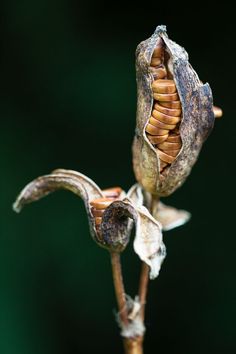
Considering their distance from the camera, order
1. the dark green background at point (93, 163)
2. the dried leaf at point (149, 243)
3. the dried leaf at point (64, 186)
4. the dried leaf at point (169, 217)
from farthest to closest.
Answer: the dark green background at point (93, 163), the dried leaf at point (169, 217), the dried leaf at point (64, 186), the dried leaf at point (149, 243)

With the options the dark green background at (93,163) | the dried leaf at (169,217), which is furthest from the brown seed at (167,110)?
the dark green background at (93,163)

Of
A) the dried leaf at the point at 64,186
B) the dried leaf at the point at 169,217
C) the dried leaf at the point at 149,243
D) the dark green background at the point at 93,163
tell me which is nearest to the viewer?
the dried leaf at the point at 149,243

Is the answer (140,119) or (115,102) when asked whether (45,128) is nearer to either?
(115,102)

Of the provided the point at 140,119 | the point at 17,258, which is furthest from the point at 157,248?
the point at 17,258

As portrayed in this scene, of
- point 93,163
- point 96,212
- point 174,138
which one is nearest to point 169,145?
point 174,138

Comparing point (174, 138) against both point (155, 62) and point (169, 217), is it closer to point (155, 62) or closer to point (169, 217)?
point (155, 62)

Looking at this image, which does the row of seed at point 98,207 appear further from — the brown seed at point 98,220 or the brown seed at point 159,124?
the brown seed at point 159,124
